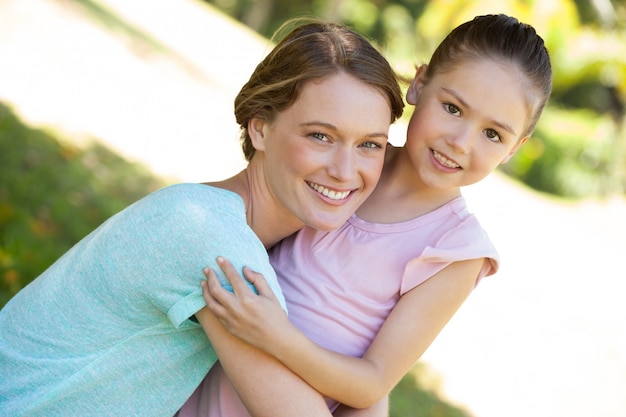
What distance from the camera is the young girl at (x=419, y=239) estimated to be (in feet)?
8.92

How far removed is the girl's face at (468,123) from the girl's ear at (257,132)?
545 mm

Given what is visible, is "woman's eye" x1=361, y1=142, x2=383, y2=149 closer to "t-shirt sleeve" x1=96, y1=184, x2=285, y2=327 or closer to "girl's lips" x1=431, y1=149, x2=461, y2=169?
"girl's lips" x1=431, y1=149, x2=461, y2=169

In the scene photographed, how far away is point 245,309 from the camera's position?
2.37 m

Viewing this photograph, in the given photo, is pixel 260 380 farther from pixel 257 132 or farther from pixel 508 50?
pixel 508 50

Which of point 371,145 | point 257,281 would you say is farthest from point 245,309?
point 371,145

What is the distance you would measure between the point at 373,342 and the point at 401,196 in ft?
2.00

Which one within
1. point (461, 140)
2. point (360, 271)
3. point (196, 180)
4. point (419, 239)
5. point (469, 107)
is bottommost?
point (196, 180)

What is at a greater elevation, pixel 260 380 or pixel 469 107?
pixel 469 107

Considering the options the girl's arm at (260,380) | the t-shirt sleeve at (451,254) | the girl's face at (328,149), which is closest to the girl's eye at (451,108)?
the girl's face at (328,149)

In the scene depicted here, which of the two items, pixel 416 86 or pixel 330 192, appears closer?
pixel 330 192

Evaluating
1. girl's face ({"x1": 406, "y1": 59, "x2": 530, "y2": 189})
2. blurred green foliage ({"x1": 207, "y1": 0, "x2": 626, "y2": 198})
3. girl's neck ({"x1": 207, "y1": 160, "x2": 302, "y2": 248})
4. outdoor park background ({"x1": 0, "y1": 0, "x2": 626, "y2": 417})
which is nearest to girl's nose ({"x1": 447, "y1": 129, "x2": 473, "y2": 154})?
girl's face ({"x1": 406, "y1": 59, "x2": 530, "y2": 189})

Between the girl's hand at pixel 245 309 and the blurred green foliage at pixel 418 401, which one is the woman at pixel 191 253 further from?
the blurred green foliage at pixel 418 401

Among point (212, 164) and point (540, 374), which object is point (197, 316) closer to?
point (540, 374)

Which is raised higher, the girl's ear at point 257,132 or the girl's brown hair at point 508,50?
the girl's brown hair at point 508,50
